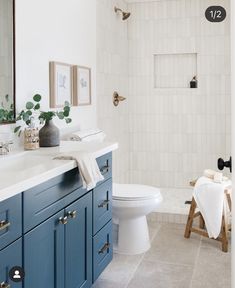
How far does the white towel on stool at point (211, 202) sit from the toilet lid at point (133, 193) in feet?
1.15

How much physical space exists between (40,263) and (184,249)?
5.92 feet

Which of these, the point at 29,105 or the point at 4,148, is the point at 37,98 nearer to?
the point at 29,105

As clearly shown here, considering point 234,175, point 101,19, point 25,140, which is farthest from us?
point 101,19

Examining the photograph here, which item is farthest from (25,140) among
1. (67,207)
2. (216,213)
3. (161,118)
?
(161,118)

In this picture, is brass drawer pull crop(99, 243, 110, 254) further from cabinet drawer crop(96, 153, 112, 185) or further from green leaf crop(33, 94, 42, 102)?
green leaf crop(33, 94, 42, 102)

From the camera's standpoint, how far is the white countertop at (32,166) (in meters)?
1.58

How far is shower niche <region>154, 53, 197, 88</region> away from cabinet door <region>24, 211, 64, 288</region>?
10.7 ft

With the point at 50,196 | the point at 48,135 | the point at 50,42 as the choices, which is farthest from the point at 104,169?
the point at 50,42

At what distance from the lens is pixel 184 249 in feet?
11.1

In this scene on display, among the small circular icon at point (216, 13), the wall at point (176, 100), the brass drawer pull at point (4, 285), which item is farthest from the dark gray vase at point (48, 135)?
the wall at point (176, 100)

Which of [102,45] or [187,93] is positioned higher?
[102,45]

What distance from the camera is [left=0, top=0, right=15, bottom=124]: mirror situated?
237 centimetres

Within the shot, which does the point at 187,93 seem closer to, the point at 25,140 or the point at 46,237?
the point at 25,140

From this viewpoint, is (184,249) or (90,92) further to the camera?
(90,92)
